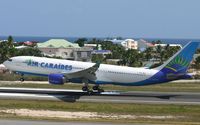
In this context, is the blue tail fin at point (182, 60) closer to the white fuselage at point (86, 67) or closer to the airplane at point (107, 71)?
the airplane at point (107, 71)

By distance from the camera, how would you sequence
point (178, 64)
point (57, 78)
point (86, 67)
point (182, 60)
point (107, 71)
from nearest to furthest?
point (182, 60)
point (178, 64)
point (57, 78)
point (107, 71)
point (86, 67)

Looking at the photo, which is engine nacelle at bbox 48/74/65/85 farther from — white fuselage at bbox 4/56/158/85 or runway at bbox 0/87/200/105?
white fuselage at bbox 4/56/158/85

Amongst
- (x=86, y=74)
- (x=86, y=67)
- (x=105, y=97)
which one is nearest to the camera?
(x=105, y=97)

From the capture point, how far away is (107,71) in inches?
2121

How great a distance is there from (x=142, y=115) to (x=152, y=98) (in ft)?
37.6

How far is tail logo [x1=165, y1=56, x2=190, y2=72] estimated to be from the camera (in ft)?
162

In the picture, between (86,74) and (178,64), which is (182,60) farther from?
(86,74)

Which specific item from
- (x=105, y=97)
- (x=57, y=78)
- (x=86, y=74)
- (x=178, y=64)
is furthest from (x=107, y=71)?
(x=178, y=64)

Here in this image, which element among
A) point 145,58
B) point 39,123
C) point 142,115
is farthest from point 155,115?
point 145,58

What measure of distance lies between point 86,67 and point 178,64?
10654 millimetres

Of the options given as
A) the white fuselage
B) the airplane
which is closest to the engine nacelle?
the airplane

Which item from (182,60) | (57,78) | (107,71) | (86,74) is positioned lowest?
(57,78)

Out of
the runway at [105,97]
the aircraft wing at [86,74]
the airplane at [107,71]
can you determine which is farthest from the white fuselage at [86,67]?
the runway at [105,97]

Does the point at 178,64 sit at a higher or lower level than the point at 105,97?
higher
